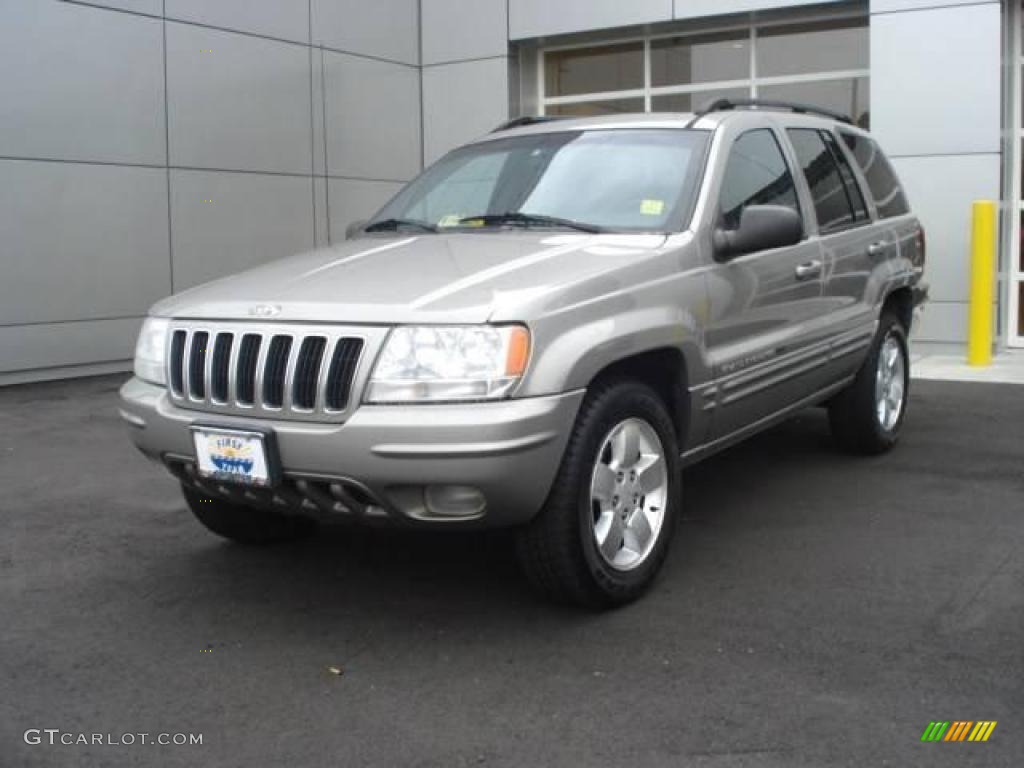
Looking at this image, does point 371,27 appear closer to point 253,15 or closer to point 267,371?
point 253,15

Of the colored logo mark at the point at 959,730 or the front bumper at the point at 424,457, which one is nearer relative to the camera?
the colored logo mark at the point at 959,730

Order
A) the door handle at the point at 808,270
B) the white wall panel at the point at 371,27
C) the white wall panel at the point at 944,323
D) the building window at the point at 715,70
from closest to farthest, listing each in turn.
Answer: the door handle at the point at 808,270
the white wall panel at the point at 944,323
the building window at the point at 715,70
the white wall panel at the point at 371,27

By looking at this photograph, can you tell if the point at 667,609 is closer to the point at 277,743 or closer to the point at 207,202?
the point at 277,743

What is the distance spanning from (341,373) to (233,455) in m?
0.48

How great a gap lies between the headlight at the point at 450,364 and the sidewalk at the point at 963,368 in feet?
23.1

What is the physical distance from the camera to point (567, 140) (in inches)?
199

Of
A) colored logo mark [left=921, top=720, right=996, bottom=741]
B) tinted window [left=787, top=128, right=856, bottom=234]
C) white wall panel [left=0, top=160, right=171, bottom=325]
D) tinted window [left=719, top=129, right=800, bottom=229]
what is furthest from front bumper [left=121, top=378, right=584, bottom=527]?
white wall panel [left=0, top=160, right=171, bottom=325]

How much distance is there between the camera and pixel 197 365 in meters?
3.91

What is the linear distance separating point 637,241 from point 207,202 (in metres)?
8.49

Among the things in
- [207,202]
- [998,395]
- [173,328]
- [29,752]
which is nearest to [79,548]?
[173,328]

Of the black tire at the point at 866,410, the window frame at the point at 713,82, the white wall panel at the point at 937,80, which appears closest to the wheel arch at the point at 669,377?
the black tire at the point at 866,410

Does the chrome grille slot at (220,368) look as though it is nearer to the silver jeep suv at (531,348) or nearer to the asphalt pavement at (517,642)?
the silver jeep suv at (531,348)

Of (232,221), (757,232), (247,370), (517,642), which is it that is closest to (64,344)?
(232,221)

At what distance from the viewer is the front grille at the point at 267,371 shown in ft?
11.6
